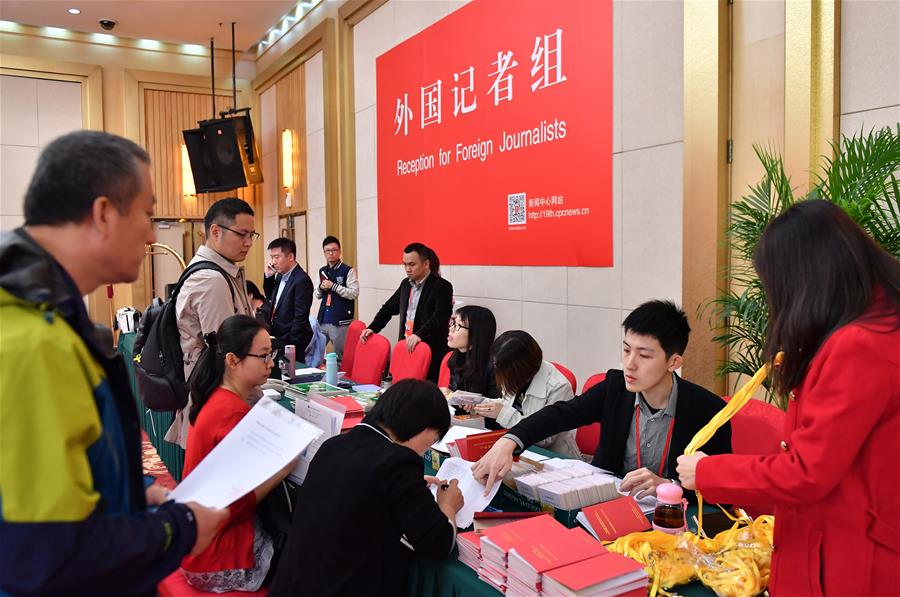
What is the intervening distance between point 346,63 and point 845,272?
670cm

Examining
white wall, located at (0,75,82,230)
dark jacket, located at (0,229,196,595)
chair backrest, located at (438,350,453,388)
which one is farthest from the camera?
white wall, located at (0,75,82,230)

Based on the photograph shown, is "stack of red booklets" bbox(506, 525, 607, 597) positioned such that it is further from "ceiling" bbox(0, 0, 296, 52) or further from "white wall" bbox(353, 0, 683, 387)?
"ceiling" bbox(0, 0, 296, 52)

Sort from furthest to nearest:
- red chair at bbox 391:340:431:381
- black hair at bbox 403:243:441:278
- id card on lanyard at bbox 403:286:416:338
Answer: id card on lanyard at bbox 403:286:416:338 < black hair at bbox 403:243:441:278 < red chair at bbox 391:340:431:381

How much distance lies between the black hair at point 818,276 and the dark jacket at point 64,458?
108cm

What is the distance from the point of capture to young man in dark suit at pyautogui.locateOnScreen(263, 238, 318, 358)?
18.0ft

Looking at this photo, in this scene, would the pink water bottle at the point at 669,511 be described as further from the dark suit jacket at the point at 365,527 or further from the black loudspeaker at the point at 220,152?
the black loudspeaker at the point at 220,152

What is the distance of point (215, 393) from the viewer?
2279mm

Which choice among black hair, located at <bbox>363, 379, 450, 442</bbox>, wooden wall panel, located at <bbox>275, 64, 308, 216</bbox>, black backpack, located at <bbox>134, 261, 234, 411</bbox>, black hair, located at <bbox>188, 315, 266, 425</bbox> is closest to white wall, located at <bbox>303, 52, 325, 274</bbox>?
wooden wall panel, located at <bbox>275, 64, 308, 216</bbox>

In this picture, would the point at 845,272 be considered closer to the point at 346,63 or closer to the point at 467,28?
the point at 467,28

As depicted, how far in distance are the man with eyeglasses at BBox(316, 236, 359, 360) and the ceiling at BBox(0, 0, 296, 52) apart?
12.2ft

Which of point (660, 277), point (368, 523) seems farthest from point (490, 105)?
point (368, 523)

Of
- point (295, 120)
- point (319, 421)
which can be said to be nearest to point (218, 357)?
point (319, 421)

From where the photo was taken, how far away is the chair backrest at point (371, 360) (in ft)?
14.9

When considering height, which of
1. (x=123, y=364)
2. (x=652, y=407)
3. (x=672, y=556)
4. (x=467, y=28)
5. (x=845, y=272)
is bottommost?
(x=672, y=556)
